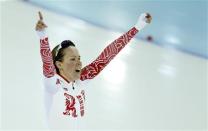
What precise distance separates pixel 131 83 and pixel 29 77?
29.2 inches

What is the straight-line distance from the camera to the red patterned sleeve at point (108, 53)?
7.30 feet

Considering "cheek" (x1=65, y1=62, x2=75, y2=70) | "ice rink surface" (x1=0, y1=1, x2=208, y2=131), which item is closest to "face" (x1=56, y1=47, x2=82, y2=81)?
"cheek" (x1=65, y1=62, x2=75, y2=70)

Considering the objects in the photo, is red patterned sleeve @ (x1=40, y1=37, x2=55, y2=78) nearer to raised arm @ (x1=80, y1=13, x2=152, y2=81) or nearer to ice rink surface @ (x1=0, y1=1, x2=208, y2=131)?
raised arm @ (x1=80, y1=13, x2=152, y2=81)

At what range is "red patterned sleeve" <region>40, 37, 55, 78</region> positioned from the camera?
6.57ft

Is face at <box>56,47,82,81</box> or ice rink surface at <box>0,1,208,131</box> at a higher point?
ice rink surface at <box>0,1,208,131</box>

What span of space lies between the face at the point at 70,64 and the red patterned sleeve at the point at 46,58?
0.06 meters

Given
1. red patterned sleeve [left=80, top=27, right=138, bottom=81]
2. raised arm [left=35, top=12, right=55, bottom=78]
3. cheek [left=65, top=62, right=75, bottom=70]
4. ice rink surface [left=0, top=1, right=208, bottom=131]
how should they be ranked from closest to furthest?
raised arm [left=35, top=12, right=55, bottom=78], cheek [left=65, top=62, right=75, bottom=70], red patterned sleeve [left=80, top=27, right=138, bottom=81], ice rink surface [left=0, top=1, right=208, bottom=131]

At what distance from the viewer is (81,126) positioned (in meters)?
2.25

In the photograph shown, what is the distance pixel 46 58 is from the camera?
6.64 feet

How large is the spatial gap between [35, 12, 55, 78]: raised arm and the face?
0.06 metres

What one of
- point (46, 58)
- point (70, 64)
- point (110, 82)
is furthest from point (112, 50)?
point (110, 82)

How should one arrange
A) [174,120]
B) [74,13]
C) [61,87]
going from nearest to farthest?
[61,87], [174,120], [74,13]

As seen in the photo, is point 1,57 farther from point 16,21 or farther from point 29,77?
point 16,21

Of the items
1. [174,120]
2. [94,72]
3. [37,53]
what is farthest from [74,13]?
[94,72]
